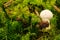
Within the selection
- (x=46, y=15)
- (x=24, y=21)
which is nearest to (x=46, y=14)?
→ (x=46, y=15)

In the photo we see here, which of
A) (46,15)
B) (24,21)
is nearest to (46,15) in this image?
(46,15)

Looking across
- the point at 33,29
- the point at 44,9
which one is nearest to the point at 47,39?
the point at 33,29

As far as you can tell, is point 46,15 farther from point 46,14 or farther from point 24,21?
point 24,21

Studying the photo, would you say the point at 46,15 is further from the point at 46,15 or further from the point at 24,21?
the point at 24,21

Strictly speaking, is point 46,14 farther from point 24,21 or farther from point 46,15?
point 24,21

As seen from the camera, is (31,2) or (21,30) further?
(31,2)

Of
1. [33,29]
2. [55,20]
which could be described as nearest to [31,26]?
[33,29]

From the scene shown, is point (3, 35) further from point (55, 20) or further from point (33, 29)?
point (55, 20)

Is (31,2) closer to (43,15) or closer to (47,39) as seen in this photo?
(43,15)

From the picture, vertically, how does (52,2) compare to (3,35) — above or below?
above
